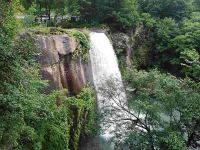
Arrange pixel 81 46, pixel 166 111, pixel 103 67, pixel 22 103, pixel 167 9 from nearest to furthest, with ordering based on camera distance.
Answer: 1. pixel 22 103
2. pixel 166 111
3. pixel 81 46
4. pixel 103 67
5. pixel 167 9

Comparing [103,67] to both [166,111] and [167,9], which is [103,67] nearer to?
[166,111]

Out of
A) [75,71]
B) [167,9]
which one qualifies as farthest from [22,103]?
[167,9]

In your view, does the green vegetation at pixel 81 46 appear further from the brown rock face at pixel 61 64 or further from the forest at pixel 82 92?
the brown rock face at pixel 61 64

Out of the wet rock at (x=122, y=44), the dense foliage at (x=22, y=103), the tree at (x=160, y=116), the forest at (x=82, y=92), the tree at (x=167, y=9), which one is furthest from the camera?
the tree at (x=167, y=9)

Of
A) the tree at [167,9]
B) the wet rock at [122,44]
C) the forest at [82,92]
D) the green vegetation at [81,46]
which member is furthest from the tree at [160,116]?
the tree at [167,9]

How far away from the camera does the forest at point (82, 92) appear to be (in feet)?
31.3

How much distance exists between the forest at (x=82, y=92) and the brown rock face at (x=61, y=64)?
0.25ft

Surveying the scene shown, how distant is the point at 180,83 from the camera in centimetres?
1295

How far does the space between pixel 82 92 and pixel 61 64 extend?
4.90 ft

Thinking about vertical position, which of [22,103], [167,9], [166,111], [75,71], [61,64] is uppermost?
[167,9]

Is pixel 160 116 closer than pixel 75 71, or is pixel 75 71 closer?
pixel 160 116

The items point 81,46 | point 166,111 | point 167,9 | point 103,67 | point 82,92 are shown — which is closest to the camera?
point 166,111

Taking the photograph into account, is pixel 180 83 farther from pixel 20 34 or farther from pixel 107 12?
pixel 107 12

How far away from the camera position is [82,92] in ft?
51.9
